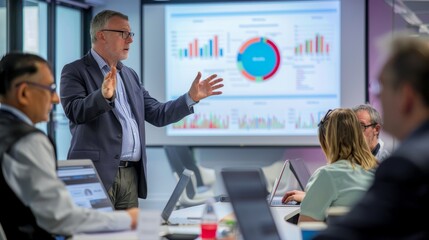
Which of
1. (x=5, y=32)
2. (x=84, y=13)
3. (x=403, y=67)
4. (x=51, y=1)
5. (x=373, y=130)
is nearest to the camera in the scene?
(x=403, y=67)

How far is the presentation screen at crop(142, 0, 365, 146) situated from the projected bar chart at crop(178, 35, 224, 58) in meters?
0.01

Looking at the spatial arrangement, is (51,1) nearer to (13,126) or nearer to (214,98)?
(214,98)

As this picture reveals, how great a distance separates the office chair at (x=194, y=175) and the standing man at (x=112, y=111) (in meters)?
3.50

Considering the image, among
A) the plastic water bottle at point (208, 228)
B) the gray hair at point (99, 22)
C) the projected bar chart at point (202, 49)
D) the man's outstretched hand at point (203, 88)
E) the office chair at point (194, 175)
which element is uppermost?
the projected bar chart at point (202, 49)

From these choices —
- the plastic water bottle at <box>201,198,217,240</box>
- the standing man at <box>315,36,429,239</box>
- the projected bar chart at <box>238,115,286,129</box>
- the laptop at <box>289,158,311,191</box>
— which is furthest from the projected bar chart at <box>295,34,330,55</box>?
the standing man at <box>315,36,429,239</box>

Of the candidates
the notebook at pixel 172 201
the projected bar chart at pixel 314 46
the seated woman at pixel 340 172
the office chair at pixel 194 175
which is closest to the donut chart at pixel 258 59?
the projected bar chart at pixel 314 46

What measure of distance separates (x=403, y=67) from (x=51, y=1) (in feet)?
22.9

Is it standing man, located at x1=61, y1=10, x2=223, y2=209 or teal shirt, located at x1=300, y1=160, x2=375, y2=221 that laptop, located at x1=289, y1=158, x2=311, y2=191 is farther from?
teal shirt, located at x1=300, y1=160, x2=375, y2=221

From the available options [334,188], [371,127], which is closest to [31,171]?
[334,188]

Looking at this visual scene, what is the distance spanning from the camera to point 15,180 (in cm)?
254

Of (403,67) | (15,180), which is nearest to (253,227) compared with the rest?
(15,180)

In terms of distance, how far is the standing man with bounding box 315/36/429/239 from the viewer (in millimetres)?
1701

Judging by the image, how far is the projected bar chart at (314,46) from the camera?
825cm

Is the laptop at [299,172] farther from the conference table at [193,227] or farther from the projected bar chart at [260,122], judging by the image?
the projected bar chart at [260,122]
